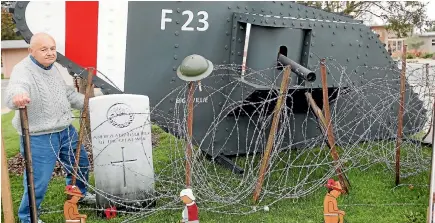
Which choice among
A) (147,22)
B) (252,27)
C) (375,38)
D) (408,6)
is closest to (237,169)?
(252,27)

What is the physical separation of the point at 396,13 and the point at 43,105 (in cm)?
629

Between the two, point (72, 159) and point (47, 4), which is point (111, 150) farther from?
point (47, 4)

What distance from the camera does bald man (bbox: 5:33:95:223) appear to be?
375 cm

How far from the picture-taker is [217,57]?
4.99m

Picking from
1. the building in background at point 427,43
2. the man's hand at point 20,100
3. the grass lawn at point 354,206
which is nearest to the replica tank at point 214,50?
the building in background at point 427,43

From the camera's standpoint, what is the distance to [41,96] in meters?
3.88

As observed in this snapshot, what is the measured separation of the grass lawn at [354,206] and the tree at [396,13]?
201cm

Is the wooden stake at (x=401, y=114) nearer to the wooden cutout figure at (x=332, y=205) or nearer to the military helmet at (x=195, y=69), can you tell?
the wooden cutout figure at (x=332, y=205)

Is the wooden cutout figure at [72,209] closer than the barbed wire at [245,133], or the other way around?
the wooden cutout figure at [72,209]

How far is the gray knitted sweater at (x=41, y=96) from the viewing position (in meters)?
3.73

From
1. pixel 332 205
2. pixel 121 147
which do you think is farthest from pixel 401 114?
pixel 121 147

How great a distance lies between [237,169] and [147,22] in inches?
72.8

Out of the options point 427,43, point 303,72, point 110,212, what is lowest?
point 110,212

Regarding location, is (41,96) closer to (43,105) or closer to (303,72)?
(43,105)
